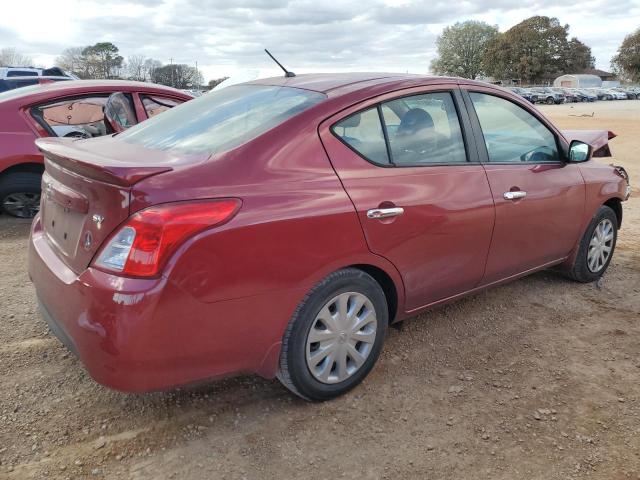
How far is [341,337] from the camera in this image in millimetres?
2721

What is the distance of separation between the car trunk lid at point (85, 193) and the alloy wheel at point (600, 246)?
3397mm

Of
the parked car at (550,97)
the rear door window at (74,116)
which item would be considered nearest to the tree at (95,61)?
the parked car at (550,97)

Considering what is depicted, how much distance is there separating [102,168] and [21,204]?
421 centimetres

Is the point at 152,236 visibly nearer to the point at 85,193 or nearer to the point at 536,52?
the point at 85,193

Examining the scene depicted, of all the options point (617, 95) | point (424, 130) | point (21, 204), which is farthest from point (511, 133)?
point (617, 95)

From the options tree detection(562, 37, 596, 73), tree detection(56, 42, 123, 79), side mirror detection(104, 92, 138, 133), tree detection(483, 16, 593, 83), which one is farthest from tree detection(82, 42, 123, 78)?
tree detection(562, 37, 596, 73)

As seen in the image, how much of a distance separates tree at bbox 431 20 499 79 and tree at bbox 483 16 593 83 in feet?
21.0

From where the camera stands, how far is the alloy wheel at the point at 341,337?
8.70 feet

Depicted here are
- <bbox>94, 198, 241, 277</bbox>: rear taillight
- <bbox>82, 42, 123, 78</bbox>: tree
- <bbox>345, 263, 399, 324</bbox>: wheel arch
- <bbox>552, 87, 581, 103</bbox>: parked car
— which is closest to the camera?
<bbox>94, 198, 241, 277</bbox>: rear taillight

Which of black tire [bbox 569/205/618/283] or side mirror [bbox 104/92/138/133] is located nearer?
black tire [bbox 569/205/618/283]

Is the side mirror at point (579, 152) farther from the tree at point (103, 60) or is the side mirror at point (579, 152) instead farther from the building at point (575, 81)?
the building at point (575, 81)

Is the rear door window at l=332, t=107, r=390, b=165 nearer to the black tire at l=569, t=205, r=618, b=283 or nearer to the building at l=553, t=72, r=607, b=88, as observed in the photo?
the black tire at l=569, t=205, r=618, b=283

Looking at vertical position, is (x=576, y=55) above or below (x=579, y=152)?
above

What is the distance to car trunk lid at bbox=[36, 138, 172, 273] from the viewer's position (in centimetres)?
220
